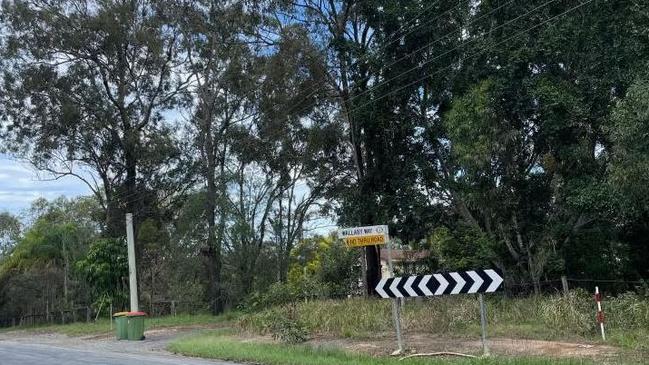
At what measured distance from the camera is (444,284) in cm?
1316

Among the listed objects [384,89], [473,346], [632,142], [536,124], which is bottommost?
[473,346]

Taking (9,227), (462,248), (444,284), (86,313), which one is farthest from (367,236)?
(9,227)

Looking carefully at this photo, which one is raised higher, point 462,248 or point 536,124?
point 536,124

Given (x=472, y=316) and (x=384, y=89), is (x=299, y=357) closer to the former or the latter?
(x=472, y=316)

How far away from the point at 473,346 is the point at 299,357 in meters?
4.07

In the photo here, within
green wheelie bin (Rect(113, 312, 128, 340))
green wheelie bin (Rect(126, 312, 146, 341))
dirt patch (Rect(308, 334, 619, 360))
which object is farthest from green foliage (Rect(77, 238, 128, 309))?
dirt patch (Rect(308, 334, 619, 360))

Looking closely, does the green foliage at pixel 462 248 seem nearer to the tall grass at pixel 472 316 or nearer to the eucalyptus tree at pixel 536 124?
the eucalyptus tree at pixel 536 124

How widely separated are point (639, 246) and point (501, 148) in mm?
11149

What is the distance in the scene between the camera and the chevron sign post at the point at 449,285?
12602mm

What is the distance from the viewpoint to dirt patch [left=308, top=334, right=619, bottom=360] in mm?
12914

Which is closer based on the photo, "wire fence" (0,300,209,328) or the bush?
the bush

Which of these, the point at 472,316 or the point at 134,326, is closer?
the point at 472,316

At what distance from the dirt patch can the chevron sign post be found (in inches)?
36.3

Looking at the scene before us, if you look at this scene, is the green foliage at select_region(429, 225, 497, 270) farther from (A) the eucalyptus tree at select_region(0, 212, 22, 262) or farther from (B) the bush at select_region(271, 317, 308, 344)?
(A) the eucalyptus tree at select_region(0, 212, 22, 262)
